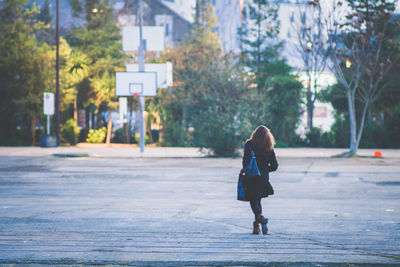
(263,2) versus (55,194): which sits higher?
(263,2)

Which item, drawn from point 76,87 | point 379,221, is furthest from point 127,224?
point 76,87

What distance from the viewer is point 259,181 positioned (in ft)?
28.1

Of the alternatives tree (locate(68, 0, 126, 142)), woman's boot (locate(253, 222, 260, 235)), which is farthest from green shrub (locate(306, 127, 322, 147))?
woman's boot (locate(253, 222, 260, 235))

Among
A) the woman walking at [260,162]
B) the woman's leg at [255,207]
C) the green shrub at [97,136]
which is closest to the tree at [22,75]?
the green shrub at [97,136]

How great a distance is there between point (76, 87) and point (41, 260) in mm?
31978

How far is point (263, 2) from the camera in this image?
157ft

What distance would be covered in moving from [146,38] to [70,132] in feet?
24.1

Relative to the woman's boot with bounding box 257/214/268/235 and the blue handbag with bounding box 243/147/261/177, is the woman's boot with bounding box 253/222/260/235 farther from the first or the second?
the blue handbag with bounding box 243/147/261/177

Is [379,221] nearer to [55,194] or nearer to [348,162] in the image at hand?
[55,194]

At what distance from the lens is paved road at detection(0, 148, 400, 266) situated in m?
6.92

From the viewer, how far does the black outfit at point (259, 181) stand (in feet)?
28.0

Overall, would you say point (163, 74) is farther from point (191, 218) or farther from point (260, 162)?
point (260, 162)

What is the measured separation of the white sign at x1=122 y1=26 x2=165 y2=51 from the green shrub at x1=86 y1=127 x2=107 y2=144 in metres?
5.49

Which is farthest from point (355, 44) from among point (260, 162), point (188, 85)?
point (260, 162)
